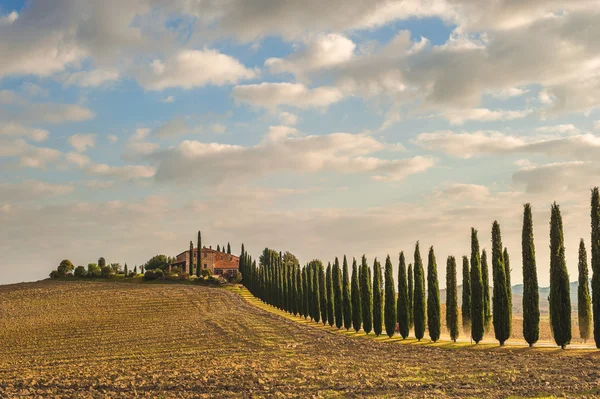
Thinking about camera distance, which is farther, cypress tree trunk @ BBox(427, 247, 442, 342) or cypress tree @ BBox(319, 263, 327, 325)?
cypress tree @ BBox(319, 263, 327, 325)

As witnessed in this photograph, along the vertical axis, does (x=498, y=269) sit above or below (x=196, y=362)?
above

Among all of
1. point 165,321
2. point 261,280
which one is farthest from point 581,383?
point 261,280

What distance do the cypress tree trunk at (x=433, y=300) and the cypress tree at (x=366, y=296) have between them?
27.0 ft

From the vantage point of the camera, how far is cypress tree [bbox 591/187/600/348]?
36.5 meters

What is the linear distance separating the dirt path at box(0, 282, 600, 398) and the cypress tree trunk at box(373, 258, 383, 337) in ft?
18.3

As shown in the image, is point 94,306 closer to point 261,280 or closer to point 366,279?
point 261,280

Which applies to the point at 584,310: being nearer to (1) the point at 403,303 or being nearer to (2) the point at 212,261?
(1) the point at 403,303

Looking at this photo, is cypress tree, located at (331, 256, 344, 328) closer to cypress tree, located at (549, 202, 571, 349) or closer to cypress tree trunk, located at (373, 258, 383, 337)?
cypress tree trunk, located at (373, 258, 383, 337)

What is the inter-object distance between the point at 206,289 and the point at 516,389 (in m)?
80.9

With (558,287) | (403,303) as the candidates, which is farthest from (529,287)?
(403,303)

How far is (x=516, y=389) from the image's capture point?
23.6 meters

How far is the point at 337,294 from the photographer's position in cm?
6319

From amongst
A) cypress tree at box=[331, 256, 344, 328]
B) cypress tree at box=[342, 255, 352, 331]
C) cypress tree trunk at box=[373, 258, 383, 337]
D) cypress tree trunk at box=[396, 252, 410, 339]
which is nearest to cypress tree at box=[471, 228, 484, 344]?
cypress tree trunk at box=[396, 252, 410, 339]

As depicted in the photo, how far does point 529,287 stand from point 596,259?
5.10 meters
